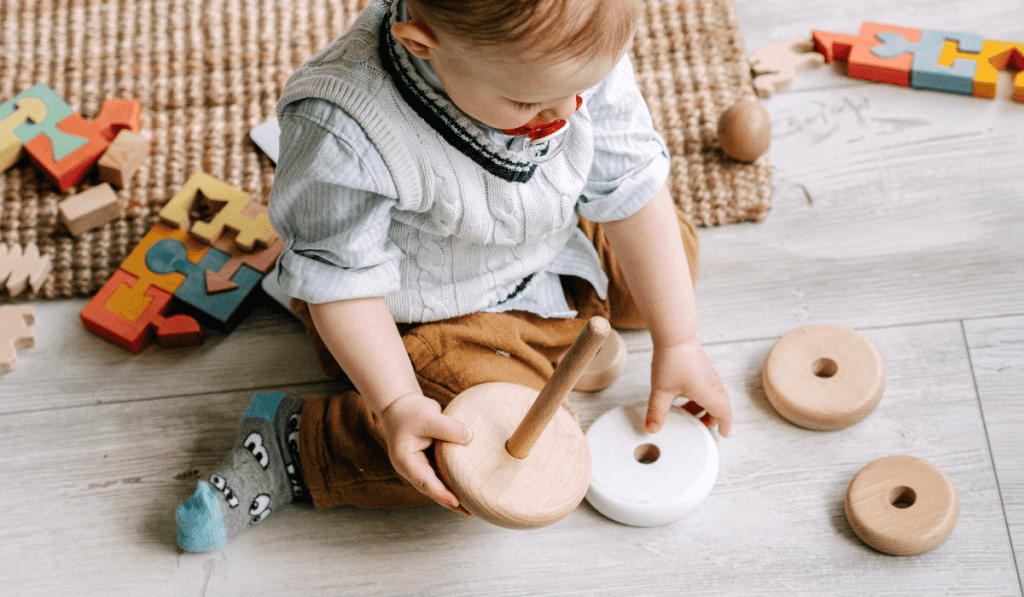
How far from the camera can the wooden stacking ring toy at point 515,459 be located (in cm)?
55

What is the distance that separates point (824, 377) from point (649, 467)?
0.18 metres

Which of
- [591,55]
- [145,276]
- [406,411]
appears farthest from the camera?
[145,276]

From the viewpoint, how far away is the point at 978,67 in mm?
902

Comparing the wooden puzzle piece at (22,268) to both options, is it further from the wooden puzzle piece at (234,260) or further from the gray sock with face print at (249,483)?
the gray sock with face print at (249,483)

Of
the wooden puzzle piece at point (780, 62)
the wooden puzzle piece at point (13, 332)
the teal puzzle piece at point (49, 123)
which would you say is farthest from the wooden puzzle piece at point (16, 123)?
the wooden puzzle piece at point (780, 62)

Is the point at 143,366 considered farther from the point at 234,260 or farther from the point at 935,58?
the point at 935,58

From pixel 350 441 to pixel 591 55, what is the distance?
1.21ft

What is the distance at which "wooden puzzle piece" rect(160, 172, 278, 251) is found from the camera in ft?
2.68

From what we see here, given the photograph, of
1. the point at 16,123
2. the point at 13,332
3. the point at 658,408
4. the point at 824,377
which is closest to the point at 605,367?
the point at 658,408

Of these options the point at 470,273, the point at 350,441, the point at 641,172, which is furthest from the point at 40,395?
the point at 641,172

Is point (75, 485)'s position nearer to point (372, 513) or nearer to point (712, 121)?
point (372, 513)

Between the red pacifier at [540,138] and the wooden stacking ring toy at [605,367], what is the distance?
0.20 meters

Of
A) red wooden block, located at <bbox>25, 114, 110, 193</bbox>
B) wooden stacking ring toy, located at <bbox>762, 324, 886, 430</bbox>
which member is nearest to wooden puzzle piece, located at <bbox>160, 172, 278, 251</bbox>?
red wooden block, located at <bbox>25, 114, 110, 193</bbox>

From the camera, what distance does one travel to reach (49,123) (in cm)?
88
